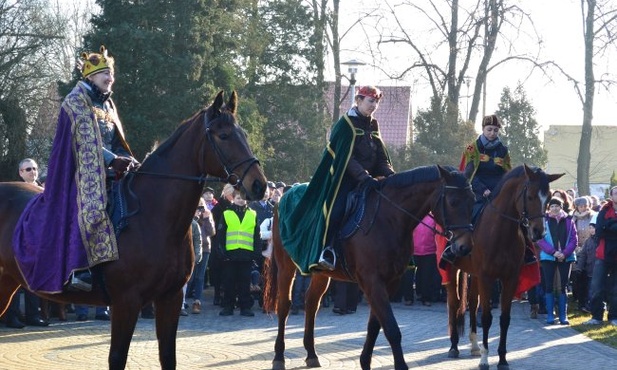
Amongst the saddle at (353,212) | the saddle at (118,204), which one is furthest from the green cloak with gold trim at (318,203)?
the saddle at (118,204)

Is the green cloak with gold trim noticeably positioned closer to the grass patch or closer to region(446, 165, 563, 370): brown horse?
region(446, 165, 563, 370): brown horse

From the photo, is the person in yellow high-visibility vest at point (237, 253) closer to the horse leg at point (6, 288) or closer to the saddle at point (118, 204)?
the horse leg at point (6, 288)

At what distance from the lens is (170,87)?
3250 cm

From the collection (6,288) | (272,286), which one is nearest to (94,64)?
(6,288)

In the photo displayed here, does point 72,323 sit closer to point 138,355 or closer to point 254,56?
point 138,355

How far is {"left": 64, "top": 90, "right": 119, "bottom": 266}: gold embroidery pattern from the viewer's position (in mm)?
8133

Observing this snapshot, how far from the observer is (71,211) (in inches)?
329

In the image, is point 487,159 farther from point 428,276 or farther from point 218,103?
point 428,276

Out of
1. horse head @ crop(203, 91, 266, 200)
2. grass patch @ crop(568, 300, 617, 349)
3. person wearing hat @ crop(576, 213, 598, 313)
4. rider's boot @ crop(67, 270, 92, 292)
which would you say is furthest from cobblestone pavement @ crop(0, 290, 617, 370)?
horse head @ crop(203, 91, 266, 200)

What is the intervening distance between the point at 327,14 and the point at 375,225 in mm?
29226

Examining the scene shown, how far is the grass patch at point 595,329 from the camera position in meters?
15.6

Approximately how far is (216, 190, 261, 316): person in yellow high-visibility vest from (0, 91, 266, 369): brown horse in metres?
9.52

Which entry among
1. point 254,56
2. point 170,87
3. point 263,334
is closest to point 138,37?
point 170,87

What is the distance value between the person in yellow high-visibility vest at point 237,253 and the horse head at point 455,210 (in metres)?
8.18
